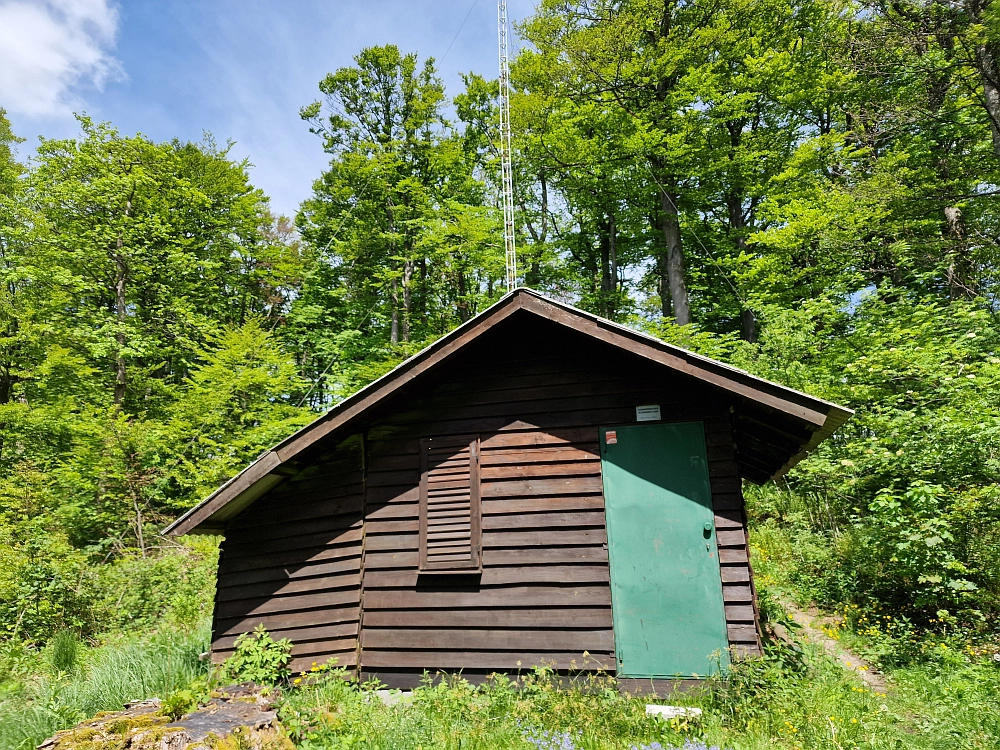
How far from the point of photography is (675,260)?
17734 mm

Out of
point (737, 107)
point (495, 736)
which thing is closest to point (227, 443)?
point (495, 736)

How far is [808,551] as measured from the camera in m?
9.73

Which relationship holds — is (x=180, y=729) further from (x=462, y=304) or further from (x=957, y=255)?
(x=462, y=304)

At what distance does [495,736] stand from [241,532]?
13.3 ft

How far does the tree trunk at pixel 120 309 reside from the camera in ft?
54.7

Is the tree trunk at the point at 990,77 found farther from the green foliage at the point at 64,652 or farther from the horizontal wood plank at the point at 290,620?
the green foliage at the point at 64,652

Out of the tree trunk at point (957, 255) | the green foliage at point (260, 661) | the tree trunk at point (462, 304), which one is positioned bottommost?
the green foliage at point (260, 661)

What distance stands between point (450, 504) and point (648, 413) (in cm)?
244

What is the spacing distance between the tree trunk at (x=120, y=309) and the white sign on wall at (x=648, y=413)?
16.4m

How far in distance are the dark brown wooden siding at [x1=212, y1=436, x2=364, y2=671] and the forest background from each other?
3.96 m

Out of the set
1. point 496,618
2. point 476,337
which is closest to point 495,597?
point 496,618

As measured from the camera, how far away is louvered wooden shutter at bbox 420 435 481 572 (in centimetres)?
614

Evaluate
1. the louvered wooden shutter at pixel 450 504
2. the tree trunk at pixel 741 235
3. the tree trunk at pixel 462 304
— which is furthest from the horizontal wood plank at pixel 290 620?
the tree trunk at pixel 741 235

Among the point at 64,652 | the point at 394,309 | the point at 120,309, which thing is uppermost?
the point at 394,309
